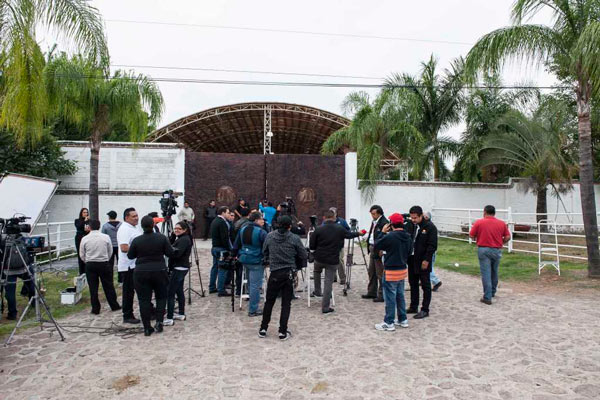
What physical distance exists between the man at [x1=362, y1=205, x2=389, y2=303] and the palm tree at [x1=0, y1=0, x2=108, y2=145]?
5.96m

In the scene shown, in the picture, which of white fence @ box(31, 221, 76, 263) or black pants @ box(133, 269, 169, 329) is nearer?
black pants @ box(133, 269, 169, 329)

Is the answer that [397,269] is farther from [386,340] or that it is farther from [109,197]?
[109,197]

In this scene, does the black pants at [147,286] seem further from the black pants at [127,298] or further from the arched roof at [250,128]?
the arched roof at [250,128]

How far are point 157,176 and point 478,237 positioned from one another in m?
12.2

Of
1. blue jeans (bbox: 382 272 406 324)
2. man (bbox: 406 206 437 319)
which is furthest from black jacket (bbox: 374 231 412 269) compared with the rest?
man (bbox: 406 206 437 319)

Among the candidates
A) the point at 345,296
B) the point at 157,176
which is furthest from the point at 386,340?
the point at 157,176

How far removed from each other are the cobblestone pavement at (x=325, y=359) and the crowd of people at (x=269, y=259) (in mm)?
366

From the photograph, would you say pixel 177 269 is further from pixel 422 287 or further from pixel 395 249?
pixel 422 287

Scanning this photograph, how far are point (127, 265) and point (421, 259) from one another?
442 cm

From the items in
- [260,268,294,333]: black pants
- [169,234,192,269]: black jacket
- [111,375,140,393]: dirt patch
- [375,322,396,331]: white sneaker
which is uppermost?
[169,234,192,269]: black jacket

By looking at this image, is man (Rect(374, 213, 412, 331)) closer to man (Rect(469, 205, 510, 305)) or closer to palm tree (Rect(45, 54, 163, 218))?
man (Rect(469, 205, 510, 305))

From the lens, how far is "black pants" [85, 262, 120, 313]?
597cm

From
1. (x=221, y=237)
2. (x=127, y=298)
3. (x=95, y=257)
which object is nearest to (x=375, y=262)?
(x=221, y=237)

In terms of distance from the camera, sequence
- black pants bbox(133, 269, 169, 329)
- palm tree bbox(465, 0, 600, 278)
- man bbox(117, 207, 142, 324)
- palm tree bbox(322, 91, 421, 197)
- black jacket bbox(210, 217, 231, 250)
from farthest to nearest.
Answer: palm tree bbox(322, 91, 421, 197) < palm tree bbox(465, 0, 600, 278) < black jacket bbox(210, 217, 231, 250) < man bbox(117, 207, 142, 324) < black pants bbox(133, 269, 169, 329)
